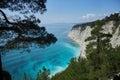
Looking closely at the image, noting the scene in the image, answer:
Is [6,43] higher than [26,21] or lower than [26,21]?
lower

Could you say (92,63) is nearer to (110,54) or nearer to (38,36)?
(110,54)

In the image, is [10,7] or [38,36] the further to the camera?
[38,36]

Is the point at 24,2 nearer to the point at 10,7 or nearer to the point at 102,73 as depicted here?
the point at 10,7

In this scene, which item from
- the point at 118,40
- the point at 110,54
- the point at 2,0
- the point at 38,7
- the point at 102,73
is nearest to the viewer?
the point at 2,0

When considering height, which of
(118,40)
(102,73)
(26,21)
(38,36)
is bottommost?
(102,73)

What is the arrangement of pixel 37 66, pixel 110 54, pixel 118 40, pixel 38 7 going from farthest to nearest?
1. pixel 37 66
2. pixel 118 40
3. pixel 110 54
4. pixel 38 7

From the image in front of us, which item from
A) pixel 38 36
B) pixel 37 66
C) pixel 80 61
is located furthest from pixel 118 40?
pixel 38 36
